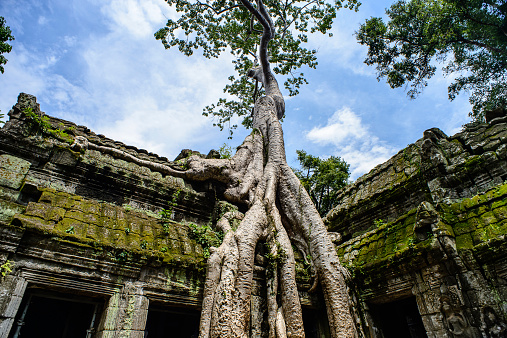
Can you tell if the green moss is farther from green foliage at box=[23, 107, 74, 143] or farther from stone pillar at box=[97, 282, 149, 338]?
green foliage at box=[23, 107, 74, 143]

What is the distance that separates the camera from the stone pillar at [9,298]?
2.71 meters

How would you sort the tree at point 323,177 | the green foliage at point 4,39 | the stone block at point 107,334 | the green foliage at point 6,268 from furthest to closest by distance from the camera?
the tree at point 323,177, the green foliage at point 4,39, the stone block at point 107,334, the green foliage at point 6,268

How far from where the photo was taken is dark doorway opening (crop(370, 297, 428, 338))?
480 cm

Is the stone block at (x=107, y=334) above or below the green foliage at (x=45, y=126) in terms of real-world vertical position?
below

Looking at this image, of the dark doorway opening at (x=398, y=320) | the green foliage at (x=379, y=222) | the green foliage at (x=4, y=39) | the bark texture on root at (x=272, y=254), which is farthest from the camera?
the green foliage at (x=4, y=39)

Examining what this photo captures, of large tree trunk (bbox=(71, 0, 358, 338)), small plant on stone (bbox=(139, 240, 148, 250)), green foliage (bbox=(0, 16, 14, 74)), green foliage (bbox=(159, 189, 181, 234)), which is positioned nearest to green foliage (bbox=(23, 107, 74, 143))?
large tree trunk (bbox=(71, 0, 358, 338))

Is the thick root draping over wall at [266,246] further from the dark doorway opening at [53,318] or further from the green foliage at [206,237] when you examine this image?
the dark doorway opening at [53,318]

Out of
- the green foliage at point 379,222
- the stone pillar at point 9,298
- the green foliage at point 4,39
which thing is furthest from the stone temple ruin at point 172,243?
the green foliage at point 4,39

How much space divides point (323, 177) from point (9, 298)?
658 inches

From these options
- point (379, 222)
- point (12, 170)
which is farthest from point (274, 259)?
point (12, 170)

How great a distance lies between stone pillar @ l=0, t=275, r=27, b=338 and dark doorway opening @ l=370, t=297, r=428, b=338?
15.9 feet

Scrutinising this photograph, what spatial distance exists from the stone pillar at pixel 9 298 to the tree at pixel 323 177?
15795 mm

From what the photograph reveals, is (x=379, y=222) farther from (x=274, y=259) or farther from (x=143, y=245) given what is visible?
(x=143, y=245)

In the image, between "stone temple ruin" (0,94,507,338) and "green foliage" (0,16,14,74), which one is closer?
"stone temple ruin" (0,94,507,338)
